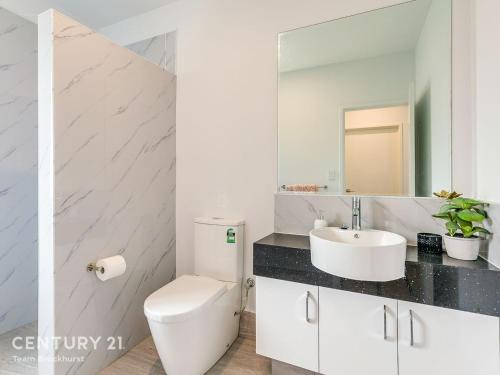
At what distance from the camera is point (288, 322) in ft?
4.56

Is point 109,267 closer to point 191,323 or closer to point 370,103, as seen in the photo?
point 191,323

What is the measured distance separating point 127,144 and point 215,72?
828 mm

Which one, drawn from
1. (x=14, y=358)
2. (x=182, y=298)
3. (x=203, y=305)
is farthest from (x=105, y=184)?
(x=14, y=358)

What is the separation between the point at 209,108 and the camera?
6.56 feet

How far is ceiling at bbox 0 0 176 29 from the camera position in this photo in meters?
1.99

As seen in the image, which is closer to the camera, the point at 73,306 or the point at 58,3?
the point at 73,306

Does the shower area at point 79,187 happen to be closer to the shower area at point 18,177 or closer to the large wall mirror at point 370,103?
the shower area at point 18,177

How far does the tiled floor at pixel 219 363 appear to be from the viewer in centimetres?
153

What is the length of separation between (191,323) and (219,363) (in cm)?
45

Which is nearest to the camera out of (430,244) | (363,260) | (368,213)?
(363,260)

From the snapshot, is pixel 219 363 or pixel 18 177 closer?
pixel 219 363

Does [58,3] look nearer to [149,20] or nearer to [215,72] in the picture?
[149,20]

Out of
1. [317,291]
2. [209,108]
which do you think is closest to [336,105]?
[209,108]

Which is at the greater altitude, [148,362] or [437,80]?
[437,80]
